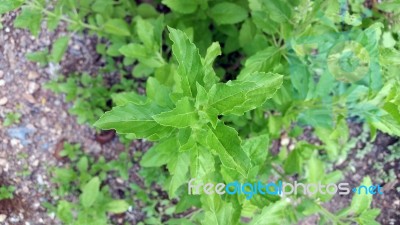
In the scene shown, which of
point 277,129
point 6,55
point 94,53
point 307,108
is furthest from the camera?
point 94,53

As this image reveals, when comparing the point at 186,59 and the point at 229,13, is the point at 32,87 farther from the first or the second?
the point at 186,59

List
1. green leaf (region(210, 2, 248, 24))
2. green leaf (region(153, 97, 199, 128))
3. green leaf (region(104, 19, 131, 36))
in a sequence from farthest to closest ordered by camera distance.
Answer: green leaf (region(104, 19, 131, 36)) < green leaf (region(210, 2, 248, 24)) < green leaf (region(153, 97, 199, 128))

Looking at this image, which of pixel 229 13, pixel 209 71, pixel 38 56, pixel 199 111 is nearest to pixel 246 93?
pixel 199 111

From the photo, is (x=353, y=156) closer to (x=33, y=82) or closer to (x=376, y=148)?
(x=376, y=148)

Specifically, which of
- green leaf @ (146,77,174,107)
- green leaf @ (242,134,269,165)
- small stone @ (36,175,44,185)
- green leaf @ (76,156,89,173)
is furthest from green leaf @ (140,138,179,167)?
small stone @ (36,175,44,185)

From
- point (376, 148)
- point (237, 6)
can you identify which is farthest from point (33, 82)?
point (376, 148)

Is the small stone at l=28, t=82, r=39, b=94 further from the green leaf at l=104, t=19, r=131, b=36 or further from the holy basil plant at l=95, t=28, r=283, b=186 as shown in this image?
the holy basil plant at l=95, t=28, r=283, b=186
